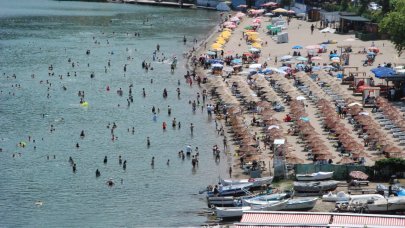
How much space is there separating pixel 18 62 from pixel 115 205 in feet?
202

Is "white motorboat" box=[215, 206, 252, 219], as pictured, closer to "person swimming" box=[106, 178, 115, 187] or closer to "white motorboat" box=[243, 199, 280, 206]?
"white motorboat" box=[243, 199, 280, 206]

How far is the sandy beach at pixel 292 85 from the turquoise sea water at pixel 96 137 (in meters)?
3.34

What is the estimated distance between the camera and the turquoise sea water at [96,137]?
203 feet

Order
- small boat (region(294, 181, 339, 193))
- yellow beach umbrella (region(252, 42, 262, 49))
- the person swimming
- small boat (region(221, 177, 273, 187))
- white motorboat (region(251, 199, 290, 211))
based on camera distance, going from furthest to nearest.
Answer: yellow beach umbrella (region(252, 42, 262, 49)) → the person swimming → small boat (region(221, 177, 273, 187)) → small boat (region(294, 181, 339, 193)) → white motorboat (region(251, 199, 290, 211))

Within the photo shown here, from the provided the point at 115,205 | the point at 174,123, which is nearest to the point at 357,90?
the point at 174,123

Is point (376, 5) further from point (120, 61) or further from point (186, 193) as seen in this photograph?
point (186, 193)

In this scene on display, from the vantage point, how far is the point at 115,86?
102438 millimetres

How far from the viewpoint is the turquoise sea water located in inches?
2432

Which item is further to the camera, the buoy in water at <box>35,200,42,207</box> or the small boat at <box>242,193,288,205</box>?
the buoy in water at <box>35,200,42,207</box>

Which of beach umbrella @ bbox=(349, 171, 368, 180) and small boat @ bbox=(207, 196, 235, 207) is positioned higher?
beach umbrella @ bbox=(349, 171, 368, 180)

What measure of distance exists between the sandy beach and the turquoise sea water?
334 centimetres

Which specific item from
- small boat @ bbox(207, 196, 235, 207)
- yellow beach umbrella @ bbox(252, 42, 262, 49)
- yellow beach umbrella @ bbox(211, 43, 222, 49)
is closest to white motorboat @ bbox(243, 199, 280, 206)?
small boat @ bbox(207, 196, 235, 207)

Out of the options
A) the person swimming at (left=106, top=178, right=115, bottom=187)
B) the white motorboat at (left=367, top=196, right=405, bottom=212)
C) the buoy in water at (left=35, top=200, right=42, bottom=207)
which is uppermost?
the white motorboat at (left=367, top=196, right=405, bottom=212)

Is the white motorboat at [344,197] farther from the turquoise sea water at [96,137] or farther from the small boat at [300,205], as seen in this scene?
the turquoise sea water at [96,137]
